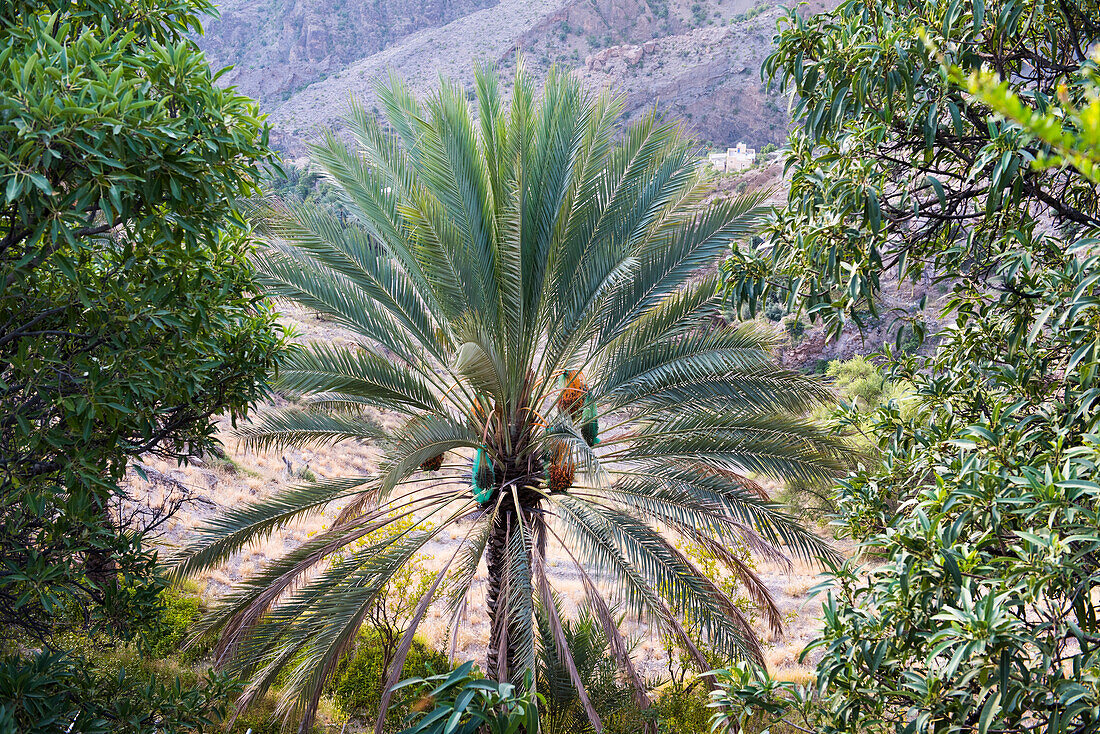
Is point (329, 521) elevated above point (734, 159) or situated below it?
below

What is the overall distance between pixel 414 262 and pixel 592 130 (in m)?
1.67

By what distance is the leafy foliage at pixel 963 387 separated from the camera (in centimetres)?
178

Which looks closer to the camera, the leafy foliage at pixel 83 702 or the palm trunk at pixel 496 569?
the leafy foliage at pixel 83 702

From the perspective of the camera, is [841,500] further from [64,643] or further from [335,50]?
[335,50]

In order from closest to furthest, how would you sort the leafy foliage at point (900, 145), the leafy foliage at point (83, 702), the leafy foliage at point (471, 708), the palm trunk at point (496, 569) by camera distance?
1. the leafy foliage at point (471, 708)
2. the leafy foliage at point (900, 145)
3. the leafy foliage at point (83, 702)
4. the palm trunk at point (496, 569)

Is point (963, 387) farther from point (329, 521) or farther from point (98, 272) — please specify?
point (329, 521)

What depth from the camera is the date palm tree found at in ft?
15.5

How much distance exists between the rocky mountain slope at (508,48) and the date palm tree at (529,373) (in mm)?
40176

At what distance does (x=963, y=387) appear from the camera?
8.71ft

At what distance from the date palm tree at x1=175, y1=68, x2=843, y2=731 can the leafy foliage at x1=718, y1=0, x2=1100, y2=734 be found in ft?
7.01

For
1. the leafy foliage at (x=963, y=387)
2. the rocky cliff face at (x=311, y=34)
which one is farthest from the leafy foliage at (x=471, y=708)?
the rocky cliff face at (x=311, y=34)

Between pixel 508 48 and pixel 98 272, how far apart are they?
59255mm

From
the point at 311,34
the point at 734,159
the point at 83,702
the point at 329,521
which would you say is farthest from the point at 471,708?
the point at 311,34

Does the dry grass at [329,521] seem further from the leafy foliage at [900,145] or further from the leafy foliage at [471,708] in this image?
the leafy foliage at [471,708]
